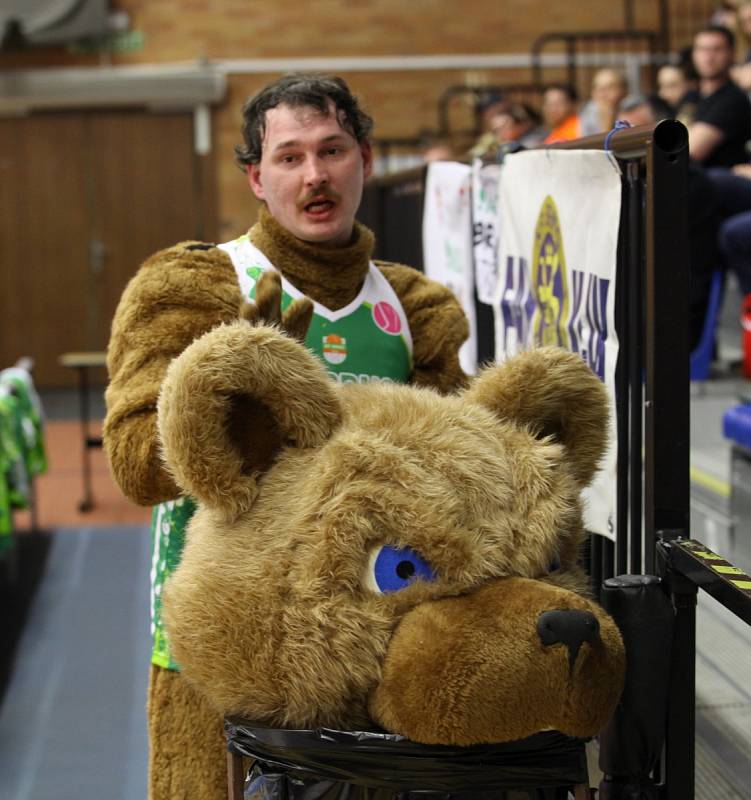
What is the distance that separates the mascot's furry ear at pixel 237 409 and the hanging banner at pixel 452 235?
2100mm

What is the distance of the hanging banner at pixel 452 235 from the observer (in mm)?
3969

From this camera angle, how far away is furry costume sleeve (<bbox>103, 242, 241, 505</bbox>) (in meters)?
1.72

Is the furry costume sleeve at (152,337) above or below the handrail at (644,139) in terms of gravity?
below

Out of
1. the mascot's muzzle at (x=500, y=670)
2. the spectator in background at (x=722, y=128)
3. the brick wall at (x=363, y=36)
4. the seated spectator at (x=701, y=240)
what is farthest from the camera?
the brick wall at (x=363, y=36)

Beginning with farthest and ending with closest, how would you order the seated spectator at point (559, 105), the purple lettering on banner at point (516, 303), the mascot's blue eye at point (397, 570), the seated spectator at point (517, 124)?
the seated spectator at point (559, 105) → the seated spectator at point (517, 124) → the purple lettering on banner at point (516, 303) → the mascot's blue eye at point (397, 570)

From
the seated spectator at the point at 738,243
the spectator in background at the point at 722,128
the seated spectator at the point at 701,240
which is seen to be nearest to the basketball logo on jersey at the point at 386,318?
the seated spectator at the point at 738,243

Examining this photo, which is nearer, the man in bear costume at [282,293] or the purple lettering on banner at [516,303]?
the man in bear costume at [282,293]

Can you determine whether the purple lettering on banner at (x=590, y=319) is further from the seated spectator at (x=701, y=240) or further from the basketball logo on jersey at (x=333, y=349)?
the seated spectator at (x=701, y=240)

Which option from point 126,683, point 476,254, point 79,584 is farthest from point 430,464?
point 79,584

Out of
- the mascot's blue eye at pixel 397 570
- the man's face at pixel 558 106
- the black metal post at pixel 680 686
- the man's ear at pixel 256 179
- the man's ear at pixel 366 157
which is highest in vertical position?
the man's face at pixel 558 106

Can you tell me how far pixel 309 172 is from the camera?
1.93 meters

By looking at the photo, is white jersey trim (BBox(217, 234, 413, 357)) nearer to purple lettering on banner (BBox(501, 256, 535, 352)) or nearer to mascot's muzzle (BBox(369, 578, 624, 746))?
mascot's muzzle (BBox(369, 578, 624, 746))

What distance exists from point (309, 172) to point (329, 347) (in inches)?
10.9

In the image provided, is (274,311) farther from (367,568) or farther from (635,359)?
(635,359)
